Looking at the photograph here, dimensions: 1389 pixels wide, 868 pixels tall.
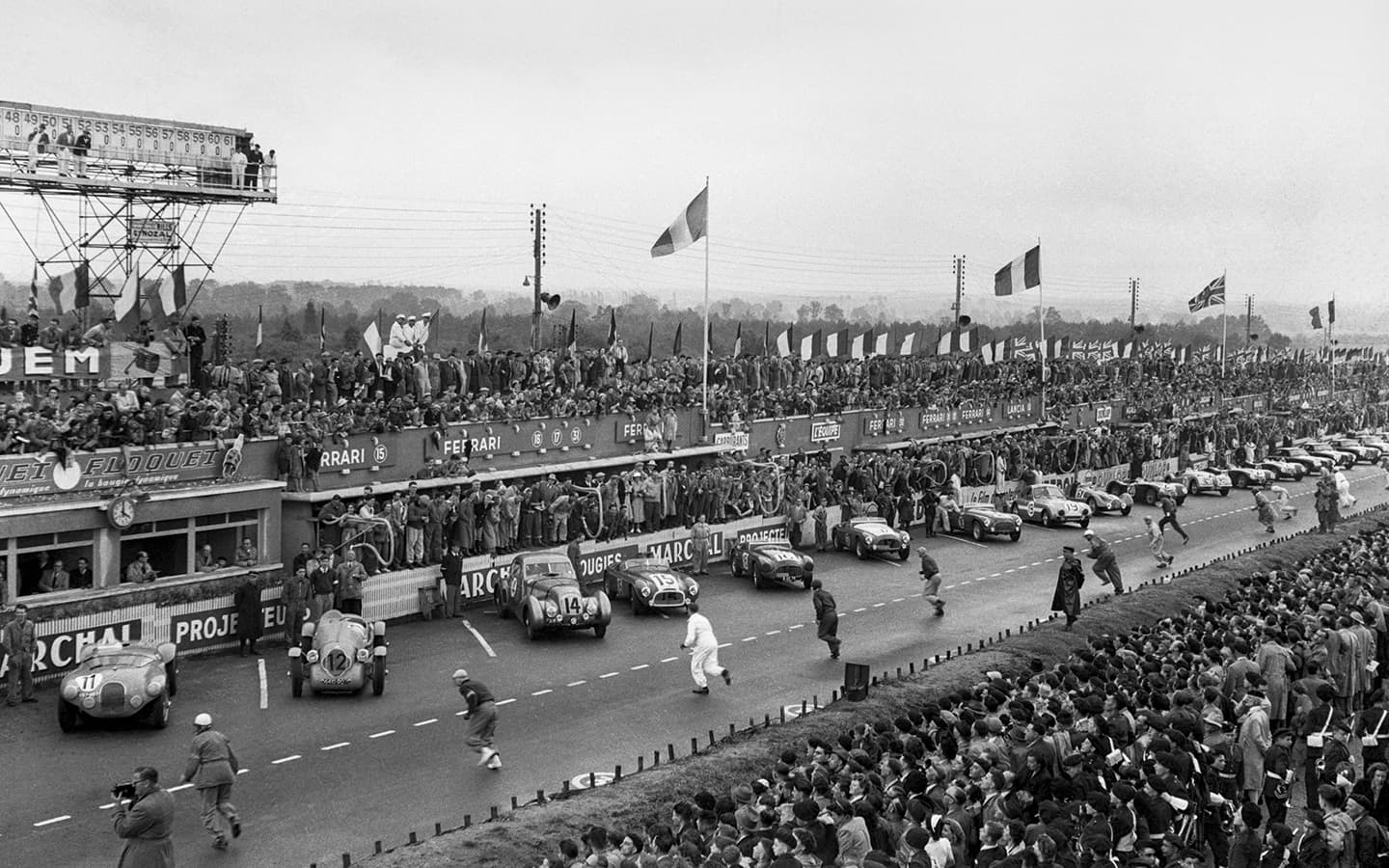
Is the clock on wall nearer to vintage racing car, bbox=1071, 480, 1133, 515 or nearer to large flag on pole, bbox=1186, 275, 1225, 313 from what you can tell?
vintage racing car, bbox=1071, 480, 1133, 515

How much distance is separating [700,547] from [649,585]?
17.8 ft

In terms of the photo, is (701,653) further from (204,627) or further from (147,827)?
(147,827)

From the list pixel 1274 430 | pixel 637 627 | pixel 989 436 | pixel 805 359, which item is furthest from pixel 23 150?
pixel 1274 430

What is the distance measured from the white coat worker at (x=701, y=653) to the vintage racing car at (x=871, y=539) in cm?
1395

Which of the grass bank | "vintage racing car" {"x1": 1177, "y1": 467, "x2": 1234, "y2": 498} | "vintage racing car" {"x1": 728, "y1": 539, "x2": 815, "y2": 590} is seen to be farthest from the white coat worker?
"vintage racing car" {"x1": 1177, "y1": 467, "x2": 1234, "y2": 498}

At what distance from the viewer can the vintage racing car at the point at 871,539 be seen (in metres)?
35.2

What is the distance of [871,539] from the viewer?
35.2 meters

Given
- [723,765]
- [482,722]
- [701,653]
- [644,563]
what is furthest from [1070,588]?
[482,722]

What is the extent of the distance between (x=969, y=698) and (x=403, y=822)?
278 inches

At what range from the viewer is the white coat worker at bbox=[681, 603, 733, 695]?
2177cm

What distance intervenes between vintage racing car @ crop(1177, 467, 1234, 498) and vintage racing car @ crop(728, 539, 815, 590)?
24.4 metres

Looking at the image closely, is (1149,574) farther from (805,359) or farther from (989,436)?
(805,359)

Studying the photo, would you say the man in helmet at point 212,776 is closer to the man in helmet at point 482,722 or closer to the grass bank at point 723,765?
the grass bank at point 723,765

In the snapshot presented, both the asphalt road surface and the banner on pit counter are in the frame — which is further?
the banner on pit counter
